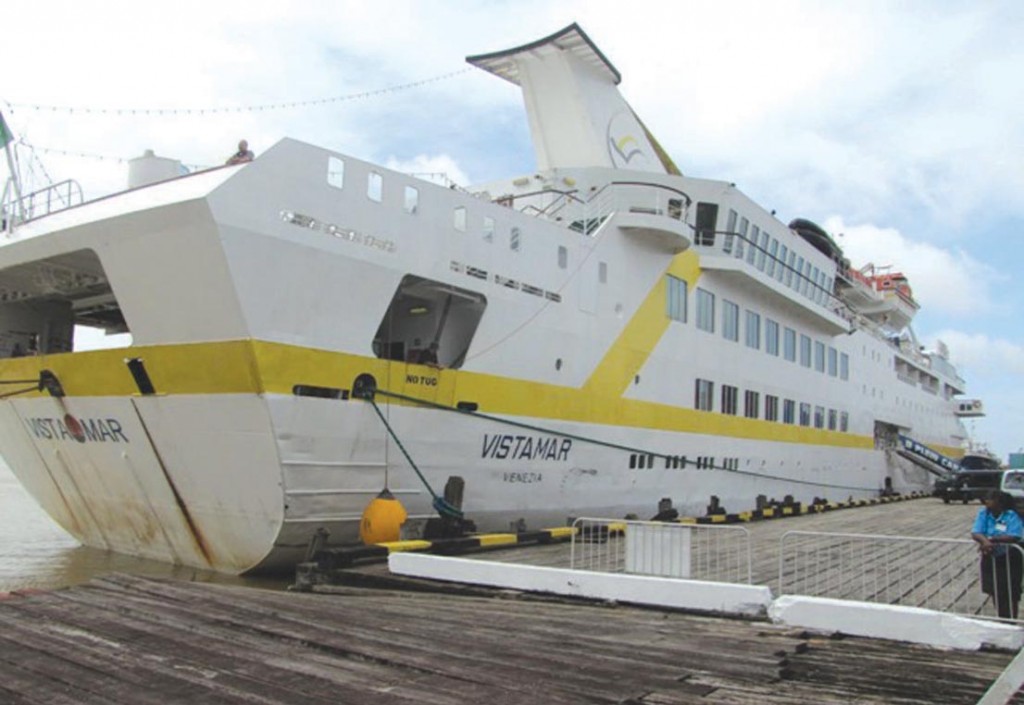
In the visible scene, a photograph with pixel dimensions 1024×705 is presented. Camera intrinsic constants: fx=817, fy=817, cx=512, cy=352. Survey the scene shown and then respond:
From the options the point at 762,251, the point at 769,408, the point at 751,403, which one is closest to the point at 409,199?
the point at 762,251

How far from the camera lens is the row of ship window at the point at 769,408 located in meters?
19.1

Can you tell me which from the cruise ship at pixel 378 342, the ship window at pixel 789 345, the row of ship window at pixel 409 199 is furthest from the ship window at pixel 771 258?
the row of ship window at pixel 409 199

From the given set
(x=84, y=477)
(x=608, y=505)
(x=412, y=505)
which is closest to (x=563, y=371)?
(x=608, y=505)

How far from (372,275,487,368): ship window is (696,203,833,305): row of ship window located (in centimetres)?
847

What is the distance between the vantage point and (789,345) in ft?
79.4

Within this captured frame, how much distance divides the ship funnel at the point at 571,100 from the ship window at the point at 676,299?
355 centimetres

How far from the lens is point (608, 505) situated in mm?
15484

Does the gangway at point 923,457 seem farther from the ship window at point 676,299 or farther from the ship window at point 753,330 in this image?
the ship window at point 676,299

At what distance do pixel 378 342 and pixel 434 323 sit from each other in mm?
1128

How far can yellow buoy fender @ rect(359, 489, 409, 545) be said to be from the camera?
1076 centimetres

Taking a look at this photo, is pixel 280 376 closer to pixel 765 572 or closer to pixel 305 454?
pixel 305 454

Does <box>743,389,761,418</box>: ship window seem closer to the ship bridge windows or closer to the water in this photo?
the ship bridge windows

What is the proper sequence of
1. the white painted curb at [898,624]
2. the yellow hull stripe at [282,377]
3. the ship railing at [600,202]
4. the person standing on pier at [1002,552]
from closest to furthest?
the white painted curb at [898,624], the person standing on pier at [1002,552], the yellow hull stripe at [282,377], the ship railing at [600,202]

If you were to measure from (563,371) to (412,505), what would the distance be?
3977 mm
